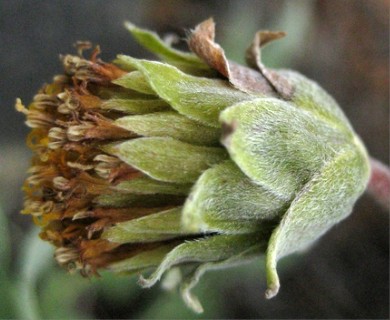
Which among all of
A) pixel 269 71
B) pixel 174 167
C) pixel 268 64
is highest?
pixel 269 71

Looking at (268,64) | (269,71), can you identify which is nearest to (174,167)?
(269,71)

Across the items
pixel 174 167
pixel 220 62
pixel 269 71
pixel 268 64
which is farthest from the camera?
pixel 268 64

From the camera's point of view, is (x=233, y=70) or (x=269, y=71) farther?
(x=269, y=71)

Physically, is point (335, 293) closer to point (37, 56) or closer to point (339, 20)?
point (339, 20)

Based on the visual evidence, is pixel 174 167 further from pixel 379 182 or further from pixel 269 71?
pixel 379 182

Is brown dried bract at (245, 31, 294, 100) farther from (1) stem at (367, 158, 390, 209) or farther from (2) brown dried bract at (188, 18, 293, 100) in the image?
(1) stem at (367, 158, 390, 209)
